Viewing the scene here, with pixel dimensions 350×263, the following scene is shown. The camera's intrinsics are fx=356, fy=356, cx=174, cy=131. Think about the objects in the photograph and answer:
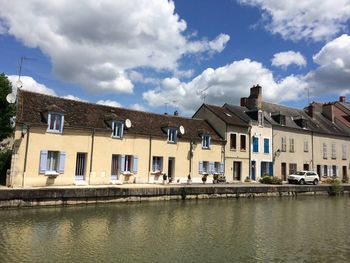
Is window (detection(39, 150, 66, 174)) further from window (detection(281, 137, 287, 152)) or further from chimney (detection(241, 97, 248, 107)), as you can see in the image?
window (detection(281, 137, 287, 152))

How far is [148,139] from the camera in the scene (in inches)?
880

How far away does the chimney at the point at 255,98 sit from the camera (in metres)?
31.2

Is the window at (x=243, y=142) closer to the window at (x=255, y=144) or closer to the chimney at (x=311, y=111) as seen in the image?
the window at (x=255, y=144)

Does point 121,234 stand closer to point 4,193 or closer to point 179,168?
point 4,193

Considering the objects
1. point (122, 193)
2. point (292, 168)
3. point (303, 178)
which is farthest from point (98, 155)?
point (292, 168)

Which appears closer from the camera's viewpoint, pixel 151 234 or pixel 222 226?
pixel 151 234

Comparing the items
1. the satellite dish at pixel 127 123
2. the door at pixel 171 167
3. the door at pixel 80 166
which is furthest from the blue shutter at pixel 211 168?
the door at pixel 80 166

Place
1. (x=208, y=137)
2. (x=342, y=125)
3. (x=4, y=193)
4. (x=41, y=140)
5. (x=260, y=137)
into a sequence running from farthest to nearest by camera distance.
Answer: (x=342, y=125), (x=260, y=137), (x=208, y=137), (x=41, y=140), (x=4, y=193)

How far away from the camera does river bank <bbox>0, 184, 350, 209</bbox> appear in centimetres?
1473

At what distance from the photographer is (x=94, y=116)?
20.8 m

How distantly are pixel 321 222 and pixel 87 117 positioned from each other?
519 inches

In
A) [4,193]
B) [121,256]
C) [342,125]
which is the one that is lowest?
[121,256]

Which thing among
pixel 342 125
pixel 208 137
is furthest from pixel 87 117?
pixel 342 125

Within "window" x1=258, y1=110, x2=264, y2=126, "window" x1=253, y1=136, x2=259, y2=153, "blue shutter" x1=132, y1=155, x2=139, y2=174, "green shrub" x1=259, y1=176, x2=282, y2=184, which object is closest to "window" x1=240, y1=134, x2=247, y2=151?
"window" x1=253, y1=136, x2=259, y2=153
